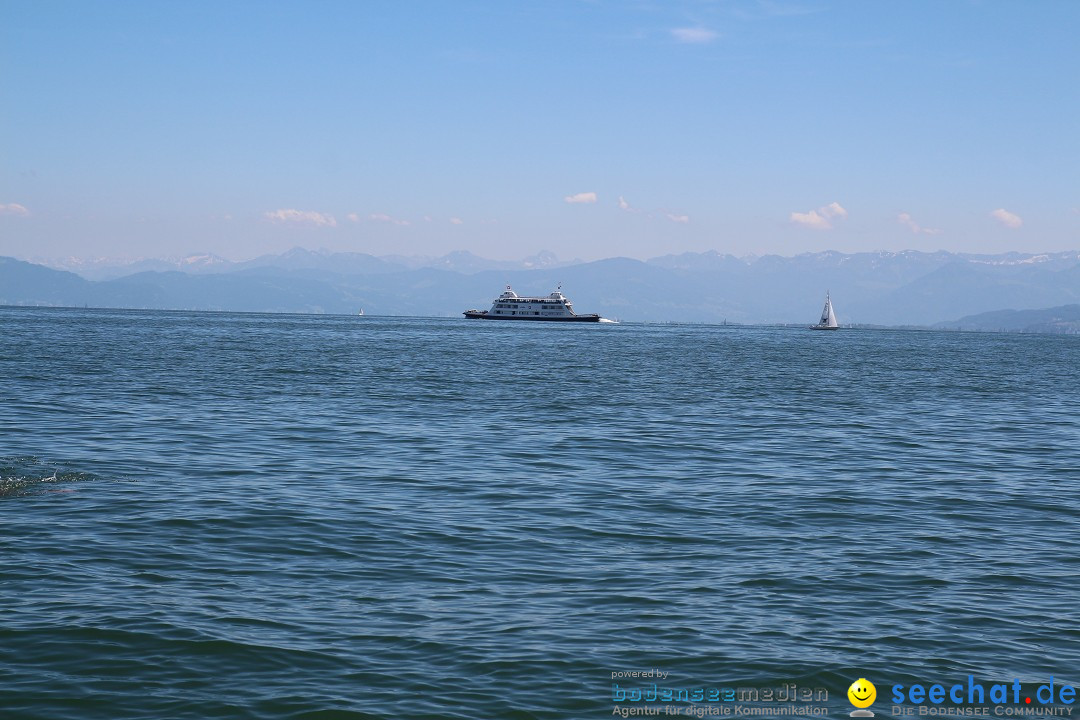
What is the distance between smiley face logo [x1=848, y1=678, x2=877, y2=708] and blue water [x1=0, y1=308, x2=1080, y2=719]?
20 centimetres

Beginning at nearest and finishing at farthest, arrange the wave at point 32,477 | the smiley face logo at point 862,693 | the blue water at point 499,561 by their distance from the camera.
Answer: the smiley face logo at point 862,693 < the blue water at point 499,561 < the wave at point 32,477

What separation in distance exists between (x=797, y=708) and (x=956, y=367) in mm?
103561

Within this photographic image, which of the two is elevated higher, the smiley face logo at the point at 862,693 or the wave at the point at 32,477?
the wave at the point at 32,477

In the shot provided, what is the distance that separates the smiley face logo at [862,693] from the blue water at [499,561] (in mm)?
204

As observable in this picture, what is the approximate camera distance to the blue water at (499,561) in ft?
43.7

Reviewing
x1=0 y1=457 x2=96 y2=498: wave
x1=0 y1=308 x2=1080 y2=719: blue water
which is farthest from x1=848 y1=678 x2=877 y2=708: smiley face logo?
x1=0 y1=457 x2=96 y2=498: wave

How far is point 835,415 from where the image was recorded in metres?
50.9

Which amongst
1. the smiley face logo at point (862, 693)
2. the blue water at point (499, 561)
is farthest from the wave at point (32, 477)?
the smiley face logo at point (862, 693)

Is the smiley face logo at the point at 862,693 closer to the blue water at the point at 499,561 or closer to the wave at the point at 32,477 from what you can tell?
the blue water at the point at 499,561

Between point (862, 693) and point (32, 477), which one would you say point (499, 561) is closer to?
point (862, 693)

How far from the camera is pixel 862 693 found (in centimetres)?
1309

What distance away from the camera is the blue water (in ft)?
43.7

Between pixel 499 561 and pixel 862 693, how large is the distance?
7.81 m

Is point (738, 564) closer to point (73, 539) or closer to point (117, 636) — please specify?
point (117, 636)
